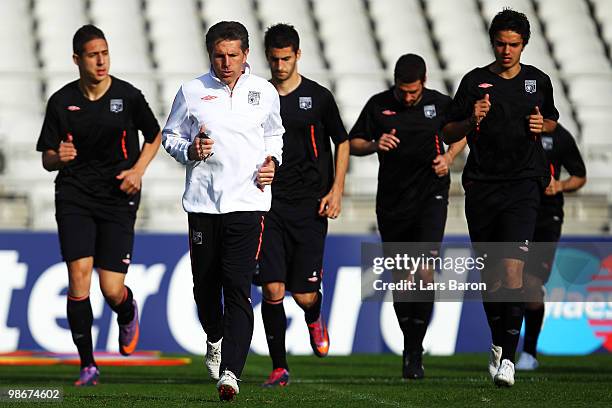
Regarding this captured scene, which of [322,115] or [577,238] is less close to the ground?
[322,115]

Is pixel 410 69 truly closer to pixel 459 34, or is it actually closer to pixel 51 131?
pixel 51 131

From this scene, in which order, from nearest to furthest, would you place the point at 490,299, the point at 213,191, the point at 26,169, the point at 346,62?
the point at 213,191 < the point at 490,299 < the point at 26,169 < the point at 346,62

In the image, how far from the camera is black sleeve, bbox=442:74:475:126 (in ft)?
28.1

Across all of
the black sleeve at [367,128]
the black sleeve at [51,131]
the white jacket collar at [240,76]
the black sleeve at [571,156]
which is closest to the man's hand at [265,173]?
the white jacket collar at [240,76]

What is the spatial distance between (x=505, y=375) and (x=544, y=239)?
3.45 m

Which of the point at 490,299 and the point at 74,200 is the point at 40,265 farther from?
the point at 490,299

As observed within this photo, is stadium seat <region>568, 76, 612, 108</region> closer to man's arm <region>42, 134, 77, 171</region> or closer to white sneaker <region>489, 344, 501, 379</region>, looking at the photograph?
white sneaker <region>489, 344, 501, 379</region>

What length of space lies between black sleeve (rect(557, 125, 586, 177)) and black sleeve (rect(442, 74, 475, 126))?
3150mm

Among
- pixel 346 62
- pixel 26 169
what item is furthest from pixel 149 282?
pixel 346 62

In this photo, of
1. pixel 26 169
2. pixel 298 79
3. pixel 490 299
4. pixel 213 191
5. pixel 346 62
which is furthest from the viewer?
pixel 346 62

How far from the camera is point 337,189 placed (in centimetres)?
920

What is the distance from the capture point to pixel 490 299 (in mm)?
8656

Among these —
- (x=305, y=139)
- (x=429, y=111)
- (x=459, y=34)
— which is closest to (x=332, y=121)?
(x=305, y=139)

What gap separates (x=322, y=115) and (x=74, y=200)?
6.23ft
